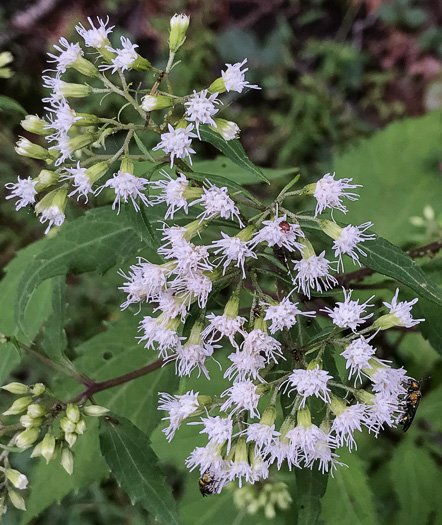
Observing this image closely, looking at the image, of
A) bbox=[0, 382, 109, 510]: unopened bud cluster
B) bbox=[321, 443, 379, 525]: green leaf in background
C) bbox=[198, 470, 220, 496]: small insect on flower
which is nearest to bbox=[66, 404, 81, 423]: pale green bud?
bbox=[0, 382, 109, 510]: unopened bud cluster

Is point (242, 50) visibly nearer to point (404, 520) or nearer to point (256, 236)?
point (256, 236)

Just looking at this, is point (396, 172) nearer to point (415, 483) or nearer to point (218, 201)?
point (415, 483)

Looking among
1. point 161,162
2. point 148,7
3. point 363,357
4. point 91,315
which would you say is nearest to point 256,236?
point 161,162

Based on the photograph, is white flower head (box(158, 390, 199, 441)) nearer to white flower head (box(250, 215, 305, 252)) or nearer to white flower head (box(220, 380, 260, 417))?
white flower head (box(220, 380, 260, 417))

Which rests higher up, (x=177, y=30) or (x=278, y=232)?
(x=177, y=30)

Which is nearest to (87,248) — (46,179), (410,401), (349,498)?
(46,179)

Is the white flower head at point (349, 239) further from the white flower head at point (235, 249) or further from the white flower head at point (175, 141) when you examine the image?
the white flower head at point (175, 141)
